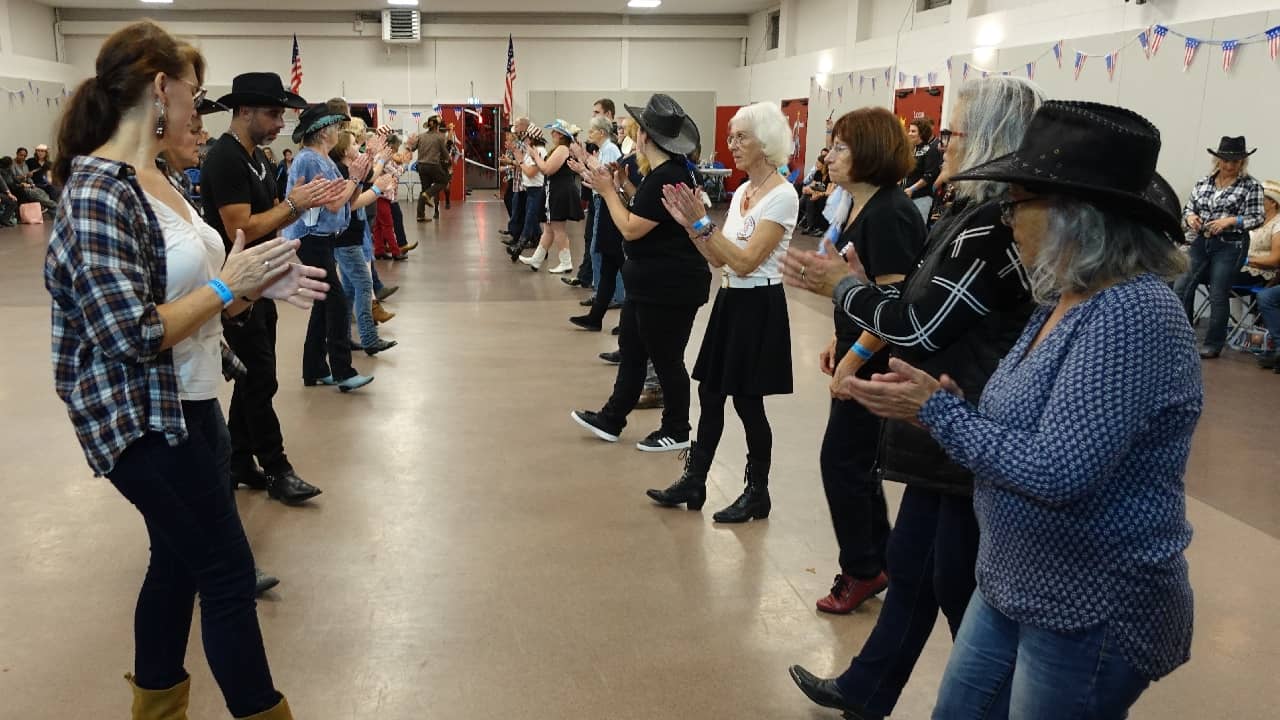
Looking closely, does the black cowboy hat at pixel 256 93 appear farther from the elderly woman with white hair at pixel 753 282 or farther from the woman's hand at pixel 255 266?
the woman's hand at pixel 255 266

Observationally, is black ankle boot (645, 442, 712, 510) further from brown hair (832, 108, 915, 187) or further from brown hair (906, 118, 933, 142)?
brown hair (906, 118, 933, 142)

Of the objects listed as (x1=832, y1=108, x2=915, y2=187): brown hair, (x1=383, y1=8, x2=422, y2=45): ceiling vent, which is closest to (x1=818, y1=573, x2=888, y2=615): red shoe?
(x1=832, y1=108, x2=915, y2=187): brown hair

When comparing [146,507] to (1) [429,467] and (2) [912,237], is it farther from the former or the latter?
(1) [429,467]

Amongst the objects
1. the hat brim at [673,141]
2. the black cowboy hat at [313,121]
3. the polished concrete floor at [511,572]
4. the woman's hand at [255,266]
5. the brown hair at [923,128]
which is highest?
the brown hair at [923,128]

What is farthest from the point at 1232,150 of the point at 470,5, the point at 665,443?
the point at 470,5

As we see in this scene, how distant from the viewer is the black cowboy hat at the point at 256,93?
3.81 metres

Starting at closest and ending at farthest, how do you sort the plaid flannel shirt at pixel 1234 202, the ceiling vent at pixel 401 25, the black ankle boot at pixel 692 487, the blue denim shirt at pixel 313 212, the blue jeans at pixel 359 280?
the black ankle boot at pixel 692 487 → the blue denim shirt at pixel 313 212 → the blue jeans at pixel 359 280 → the plaid flannel shirt at pixel 1234 202 → the ceiling vent at pixel 401 25

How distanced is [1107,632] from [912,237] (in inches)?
60.8

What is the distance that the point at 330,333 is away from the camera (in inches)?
223

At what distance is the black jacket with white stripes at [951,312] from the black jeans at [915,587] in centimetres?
9

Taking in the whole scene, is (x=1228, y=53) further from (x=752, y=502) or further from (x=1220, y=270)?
(x=752, y=502)

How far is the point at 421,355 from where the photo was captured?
6750mm

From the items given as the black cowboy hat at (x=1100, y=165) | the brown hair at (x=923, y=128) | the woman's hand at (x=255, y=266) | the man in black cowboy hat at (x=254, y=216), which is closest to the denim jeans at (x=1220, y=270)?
the brown hair at (x=923, y=128)

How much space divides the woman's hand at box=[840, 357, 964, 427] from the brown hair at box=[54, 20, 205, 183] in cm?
151
